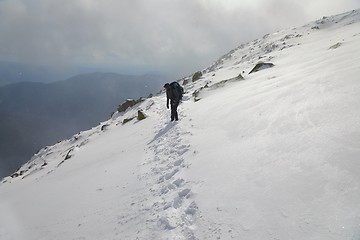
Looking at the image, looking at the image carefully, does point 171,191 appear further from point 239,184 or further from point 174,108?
point 174,108

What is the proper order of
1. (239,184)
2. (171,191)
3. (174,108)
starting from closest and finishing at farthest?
(239,184)
(171,191)
(174,108)

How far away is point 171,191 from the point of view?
736 centimetres

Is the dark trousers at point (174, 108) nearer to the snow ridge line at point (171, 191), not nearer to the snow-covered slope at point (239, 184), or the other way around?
the snow-covered slope at point (239, 184)

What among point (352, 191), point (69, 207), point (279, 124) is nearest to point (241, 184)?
point (352, 191)

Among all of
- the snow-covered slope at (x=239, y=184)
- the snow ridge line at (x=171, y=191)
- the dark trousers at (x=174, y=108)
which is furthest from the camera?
the dark trousers at (x=174, y=108)

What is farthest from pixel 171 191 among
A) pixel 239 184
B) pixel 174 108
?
pixel 174 108

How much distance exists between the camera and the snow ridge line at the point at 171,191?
18.5 feet

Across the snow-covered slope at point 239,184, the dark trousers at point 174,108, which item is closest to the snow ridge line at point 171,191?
the snow-covered slope at point 239,184

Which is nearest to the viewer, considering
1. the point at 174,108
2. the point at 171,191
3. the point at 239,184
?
the point at 239,184

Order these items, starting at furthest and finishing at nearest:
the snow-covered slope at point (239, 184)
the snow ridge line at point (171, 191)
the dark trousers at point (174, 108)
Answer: the dark trousers at point (174, 108) < the snow ridge line at point (171, 191) < the snow-covered slope at point (239, 184)

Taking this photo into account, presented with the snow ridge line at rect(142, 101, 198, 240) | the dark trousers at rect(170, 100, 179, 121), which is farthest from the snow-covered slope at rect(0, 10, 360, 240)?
the dark trousers at rect(170, 100, 179, 121)

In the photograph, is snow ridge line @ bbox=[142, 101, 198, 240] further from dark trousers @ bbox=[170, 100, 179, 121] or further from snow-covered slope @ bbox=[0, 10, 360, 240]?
dark trousers @ bbox=[170, 100, 179, 121]

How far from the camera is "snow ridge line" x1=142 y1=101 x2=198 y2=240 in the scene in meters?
5.65

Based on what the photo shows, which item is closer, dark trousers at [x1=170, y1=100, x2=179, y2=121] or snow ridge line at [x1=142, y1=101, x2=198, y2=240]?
snow ridge line at [x1=142, y1=101, x2=198, y2=240]
